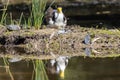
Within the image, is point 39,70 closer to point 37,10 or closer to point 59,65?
point 59,65

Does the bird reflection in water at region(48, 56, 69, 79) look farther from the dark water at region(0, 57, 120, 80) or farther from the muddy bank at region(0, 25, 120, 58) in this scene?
the muddy bank at region(0, 25, 120, 58)

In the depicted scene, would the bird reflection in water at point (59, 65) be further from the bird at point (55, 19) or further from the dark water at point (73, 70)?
the bird at point (55, 19)

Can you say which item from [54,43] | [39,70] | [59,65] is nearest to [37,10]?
[54,43]

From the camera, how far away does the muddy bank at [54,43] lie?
10.4 meters

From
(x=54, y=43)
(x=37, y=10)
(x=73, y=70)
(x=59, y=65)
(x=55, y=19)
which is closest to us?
(x=73, y=70)

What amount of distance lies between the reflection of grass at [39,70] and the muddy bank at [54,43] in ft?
2.34

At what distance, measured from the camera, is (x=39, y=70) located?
8.77 meters

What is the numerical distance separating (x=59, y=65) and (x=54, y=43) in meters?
1.49

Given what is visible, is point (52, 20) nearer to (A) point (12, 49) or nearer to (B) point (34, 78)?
(A) point (12, 49)

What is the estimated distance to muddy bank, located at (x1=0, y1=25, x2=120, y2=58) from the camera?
1039cm

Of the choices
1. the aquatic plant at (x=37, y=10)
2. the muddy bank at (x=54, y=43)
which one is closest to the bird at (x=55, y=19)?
the aquatic plant at (x=37, y=10)

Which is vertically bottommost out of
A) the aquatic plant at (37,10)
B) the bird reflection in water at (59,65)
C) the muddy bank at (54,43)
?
the bird reflection in water at (59,65)

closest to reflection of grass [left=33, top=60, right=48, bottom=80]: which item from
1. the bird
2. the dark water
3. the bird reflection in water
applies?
the dark water

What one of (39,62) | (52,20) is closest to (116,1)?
(52,20)
